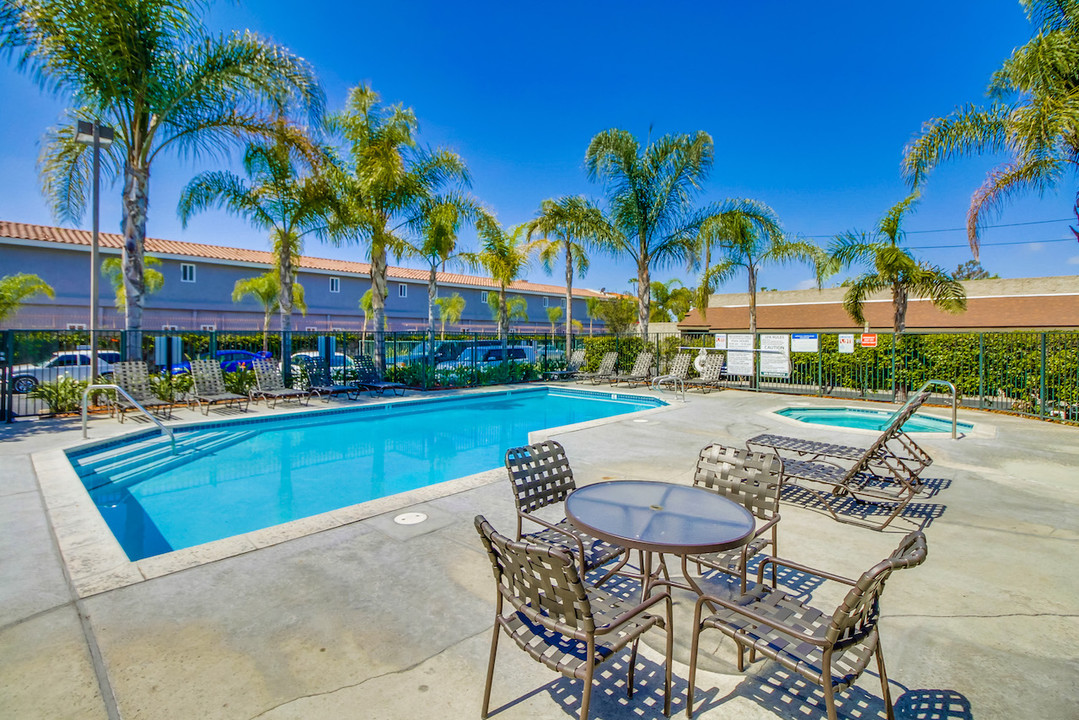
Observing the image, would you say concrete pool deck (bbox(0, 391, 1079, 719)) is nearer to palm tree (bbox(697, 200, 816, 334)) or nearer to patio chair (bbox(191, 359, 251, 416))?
patio chair (bbox(191, 359, 251, 416))

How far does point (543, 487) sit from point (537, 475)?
0.10 m

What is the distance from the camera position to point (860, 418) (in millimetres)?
11711

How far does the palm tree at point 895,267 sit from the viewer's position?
1359 centimetres

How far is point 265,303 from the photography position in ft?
83.6

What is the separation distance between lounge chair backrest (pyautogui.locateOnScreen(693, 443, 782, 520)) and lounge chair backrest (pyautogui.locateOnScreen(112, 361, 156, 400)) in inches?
447

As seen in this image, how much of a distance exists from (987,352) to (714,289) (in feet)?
27.4

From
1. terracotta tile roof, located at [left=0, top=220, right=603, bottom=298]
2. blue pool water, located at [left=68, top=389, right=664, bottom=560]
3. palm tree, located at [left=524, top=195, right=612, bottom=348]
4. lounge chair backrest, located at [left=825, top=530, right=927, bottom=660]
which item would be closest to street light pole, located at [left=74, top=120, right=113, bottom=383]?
blue pool water, located at [left=68, top=389, right=664, bottom=560]

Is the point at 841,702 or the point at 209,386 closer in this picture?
the point at 841,702

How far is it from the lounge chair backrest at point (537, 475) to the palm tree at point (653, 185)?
1364 centimetres

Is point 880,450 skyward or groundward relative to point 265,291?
groundward

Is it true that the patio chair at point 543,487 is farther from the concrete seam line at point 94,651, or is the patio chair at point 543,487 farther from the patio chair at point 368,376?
the patio chair at point 368,376

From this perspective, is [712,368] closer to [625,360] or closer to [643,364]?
[643,364]

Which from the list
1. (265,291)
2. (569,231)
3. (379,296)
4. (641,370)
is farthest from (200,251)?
(641,370)

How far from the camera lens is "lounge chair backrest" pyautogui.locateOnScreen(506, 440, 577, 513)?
11.6 feet
